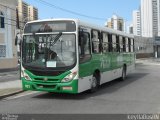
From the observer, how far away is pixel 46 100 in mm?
13328

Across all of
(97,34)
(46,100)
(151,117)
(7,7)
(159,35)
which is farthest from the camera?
(159,35)

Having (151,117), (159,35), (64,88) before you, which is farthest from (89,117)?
(159,35)

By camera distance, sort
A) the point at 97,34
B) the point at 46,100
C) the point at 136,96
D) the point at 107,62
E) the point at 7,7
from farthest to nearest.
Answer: the point at 7,7 → the point at 107,62 → the point at 97,34 → the point at 136,96 → the point at 46,100

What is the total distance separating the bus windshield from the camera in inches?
527

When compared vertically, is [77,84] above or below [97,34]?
below

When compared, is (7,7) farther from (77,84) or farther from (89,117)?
(89,117)

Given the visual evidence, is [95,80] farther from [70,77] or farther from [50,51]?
[50,51]

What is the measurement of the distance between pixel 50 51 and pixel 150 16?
65.9 metres

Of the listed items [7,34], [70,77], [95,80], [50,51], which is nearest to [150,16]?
[7,34]

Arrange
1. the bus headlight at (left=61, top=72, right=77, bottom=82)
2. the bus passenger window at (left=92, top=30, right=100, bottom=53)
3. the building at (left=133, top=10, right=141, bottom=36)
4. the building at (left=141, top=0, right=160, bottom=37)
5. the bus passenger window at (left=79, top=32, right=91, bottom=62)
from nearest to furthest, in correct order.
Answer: the bus headlight at (left=61, top=72, right=77, bottom=82), the bus passenger window at (left=79, top=32, right=91, bottom=62), the bus passenger window at (left=92, top=30, right=100, bottom=53), the building at (left=141, top=0, right=160, bottom=37), the building at (left=133, top=10, right=141, bottom=36)

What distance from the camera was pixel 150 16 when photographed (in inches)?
3031

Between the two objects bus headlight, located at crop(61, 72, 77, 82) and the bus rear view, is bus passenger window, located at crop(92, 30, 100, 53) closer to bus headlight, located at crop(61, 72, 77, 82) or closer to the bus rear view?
the bus rear view

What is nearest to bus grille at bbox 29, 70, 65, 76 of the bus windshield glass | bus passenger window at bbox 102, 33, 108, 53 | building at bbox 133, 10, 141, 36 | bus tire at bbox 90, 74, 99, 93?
the bus windshield glass

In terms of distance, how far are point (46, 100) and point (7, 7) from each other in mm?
37827
